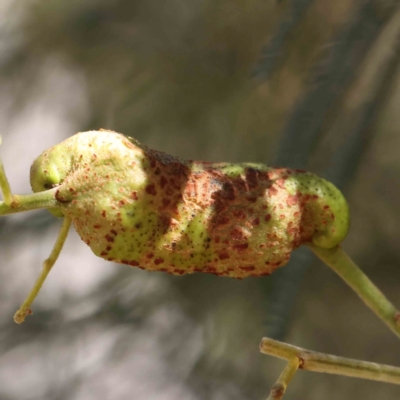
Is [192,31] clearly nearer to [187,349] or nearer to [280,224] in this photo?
[280,224]

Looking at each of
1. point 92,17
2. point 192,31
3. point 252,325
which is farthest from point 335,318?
point 92,17

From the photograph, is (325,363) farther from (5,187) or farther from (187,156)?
(187,156)

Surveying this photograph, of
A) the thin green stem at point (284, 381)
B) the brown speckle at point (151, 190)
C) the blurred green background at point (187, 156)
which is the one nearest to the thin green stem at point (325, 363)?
the thin green stem at point (284, 381)

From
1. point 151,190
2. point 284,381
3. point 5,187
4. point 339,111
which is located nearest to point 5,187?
point 5,187

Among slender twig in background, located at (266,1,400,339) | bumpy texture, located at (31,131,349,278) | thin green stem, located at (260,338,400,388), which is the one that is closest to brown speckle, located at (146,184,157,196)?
bumpy texture, located at (31,131,349,278)

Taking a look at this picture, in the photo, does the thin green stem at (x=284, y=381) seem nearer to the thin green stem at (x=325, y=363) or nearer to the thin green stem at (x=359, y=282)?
the thin green stem at (x=325, y=363)

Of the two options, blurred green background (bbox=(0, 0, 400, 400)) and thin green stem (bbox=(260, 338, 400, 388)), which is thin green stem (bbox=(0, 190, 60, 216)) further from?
blurred green background (bbox=(0, 0, 400, 400))
